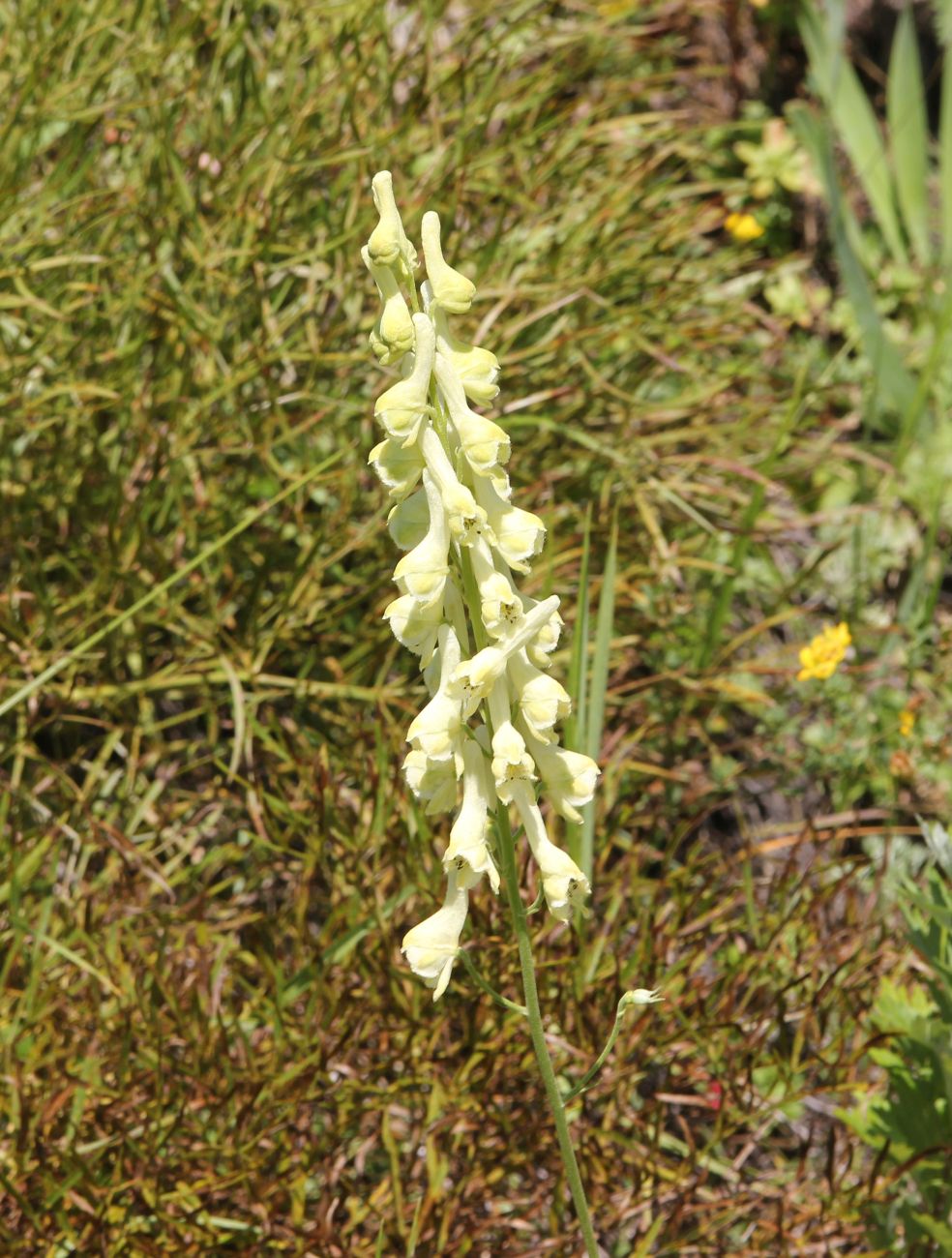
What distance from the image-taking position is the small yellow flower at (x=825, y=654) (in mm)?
3293

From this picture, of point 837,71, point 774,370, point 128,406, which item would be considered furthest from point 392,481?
point 837,71

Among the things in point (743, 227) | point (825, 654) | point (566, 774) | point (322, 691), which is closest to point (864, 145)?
point (743, 227)

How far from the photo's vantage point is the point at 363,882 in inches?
113

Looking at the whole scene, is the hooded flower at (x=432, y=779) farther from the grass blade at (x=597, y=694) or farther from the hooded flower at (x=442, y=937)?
the grass blade at (x=597, y=694)

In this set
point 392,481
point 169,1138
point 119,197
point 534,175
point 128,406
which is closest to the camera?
point 392,481

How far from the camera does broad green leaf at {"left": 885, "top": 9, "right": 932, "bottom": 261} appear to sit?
4734mm

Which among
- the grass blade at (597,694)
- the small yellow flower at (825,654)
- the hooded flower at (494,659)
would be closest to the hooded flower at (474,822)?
the hooded flower at (494,659)

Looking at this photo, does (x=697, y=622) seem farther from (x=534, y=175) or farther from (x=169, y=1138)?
(x=169, y=1138)

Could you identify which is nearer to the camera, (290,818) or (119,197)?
Answer: (290,818)

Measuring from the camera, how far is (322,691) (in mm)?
3148

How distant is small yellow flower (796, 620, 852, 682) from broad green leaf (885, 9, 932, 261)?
2270mm

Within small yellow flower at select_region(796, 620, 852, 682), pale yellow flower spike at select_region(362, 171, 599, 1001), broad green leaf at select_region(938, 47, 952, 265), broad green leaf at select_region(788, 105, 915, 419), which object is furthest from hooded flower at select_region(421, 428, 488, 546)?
broad green leaf at select_region(938, 47, 952, 265)

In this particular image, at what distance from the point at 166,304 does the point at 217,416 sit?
0.94ft

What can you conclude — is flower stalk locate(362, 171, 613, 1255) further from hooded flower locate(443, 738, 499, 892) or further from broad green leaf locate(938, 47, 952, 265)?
broad green leaf locate(938, 47, 952, 265)
